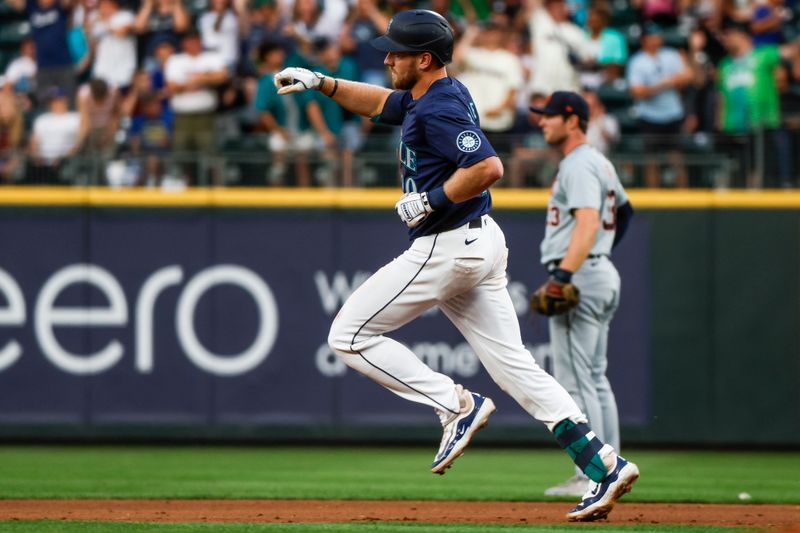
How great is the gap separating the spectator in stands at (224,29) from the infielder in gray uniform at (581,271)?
6.12 metres

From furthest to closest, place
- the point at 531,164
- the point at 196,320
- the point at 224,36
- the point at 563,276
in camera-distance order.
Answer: the point at 224,36 → the point at 196,320 → the point at 531,164 → the point at 563,276

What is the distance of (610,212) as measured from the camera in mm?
7727

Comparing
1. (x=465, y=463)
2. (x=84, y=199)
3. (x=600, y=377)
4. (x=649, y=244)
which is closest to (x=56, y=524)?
(x=600, y=377)

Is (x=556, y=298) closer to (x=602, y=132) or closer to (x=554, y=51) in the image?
(x=602, y=132)

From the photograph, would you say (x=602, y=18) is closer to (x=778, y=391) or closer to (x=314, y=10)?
(x=314, y=10)

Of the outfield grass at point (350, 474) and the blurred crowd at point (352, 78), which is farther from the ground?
the blurred crowd at point (352, 78)

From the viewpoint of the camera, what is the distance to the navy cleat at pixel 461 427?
6.13 meters

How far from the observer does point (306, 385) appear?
36.6 feet

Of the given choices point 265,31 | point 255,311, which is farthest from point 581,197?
point 265,31

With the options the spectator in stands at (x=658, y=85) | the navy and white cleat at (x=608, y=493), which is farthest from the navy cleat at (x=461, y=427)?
the spectator in stands at (x=658, y=85)

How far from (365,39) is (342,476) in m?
5.46

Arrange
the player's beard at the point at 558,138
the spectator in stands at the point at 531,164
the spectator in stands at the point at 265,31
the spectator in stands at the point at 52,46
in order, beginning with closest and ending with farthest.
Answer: the player's beard at the point at 558,138, the spectator in stands at the point at 531,164, the spectator in stands at the point at 265,31, the spectator in stands at the point at 52,46

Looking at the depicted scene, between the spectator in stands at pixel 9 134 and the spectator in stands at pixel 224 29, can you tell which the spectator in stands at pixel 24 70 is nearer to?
the spectator in stands at pixel 9 134

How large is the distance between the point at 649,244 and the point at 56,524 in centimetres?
621
